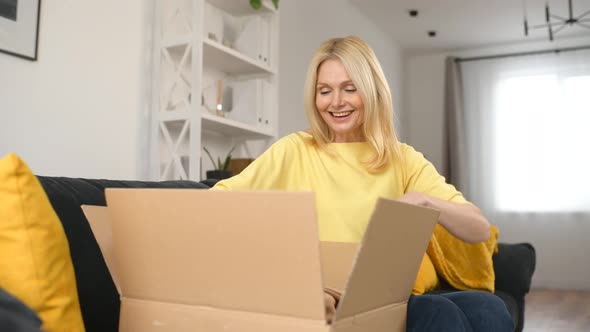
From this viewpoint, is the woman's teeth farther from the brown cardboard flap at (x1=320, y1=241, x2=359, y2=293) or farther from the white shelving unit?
the white shelving unit

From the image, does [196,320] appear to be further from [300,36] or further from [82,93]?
[300,36]

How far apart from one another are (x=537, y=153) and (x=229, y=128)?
12.9ft

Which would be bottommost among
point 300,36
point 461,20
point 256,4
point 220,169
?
point 220,169

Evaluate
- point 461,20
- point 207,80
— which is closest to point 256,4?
point 207,80

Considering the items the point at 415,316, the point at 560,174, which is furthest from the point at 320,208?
the point at 560,174

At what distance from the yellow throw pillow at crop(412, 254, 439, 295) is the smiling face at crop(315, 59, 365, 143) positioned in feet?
2.57

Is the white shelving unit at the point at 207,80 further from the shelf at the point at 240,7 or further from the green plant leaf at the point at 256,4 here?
the green plant leaf at the point at 256,4

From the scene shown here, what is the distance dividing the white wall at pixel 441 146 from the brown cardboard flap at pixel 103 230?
544 centimetres

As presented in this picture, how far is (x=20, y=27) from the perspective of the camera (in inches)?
79.0

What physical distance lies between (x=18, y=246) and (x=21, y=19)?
4.98 feet

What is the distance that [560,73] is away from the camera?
5664 millimetres

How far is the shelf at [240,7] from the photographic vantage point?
299 centimetres

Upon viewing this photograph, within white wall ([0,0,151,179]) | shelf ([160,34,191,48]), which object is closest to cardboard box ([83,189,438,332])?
white wall ([0,0,151,179])

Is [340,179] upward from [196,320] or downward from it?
upward
